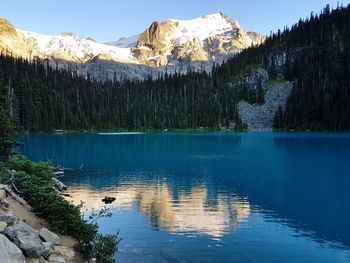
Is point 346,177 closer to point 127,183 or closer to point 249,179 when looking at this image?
point 249,179

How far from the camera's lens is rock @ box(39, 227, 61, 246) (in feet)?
68.0

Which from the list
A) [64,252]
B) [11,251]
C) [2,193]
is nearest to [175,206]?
[64,252]

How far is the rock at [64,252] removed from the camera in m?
19.9

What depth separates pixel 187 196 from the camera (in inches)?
1679

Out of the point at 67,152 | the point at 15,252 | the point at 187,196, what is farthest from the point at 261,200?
the point at 67,152

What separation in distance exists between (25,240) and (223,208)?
2160cm

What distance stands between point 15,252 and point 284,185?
3808 cm

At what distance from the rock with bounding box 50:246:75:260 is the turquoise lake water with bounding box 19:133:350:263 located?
315cm

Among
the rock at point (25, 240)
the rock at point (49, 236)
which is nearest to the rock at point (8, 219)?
the rock at point (25, 240)

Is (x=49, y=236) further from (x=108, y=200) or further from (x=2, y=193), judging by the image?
(x=108, y=200)

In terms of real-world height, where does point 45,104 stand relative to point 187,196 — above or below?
above

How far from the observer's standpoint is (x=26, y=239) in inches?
707

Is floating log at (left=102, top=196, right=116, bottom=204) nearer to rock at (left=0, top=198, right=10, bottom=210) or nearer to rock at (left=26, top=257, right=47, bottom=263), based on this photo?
rock at (left=0, top=198, right=10, bottom=210)

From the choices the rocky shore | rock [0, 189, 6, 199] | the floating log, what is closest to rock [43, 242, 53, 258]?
the rocky shore
